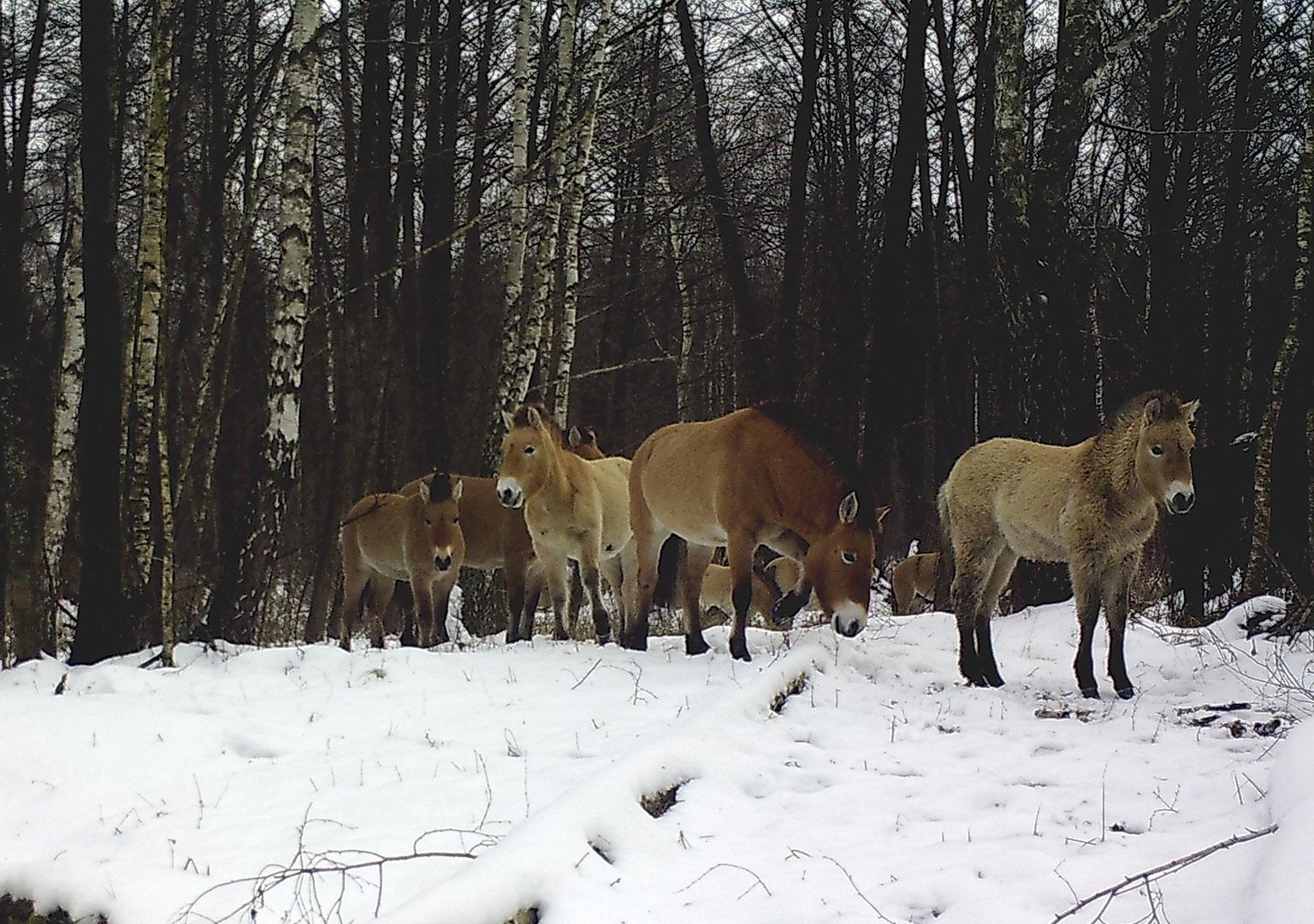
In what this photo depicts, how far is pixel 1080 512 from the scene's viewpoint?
7.06 metres

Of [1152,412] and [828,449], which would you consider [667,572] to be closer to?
[828,449]

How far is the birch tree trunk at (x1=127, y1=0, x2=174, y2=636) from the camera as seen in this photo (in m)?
7.22

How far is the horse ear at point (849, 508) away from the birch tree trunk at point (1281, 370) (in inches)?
153

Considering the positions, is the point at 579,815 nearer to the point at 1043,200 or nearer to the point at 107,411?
the point at 107,411

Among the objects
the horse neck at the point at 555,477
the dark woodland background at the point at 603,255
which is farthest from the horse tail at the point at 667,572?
the horse neck at the point at 555,477

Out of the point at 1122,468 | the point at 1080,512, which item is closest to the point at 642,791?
the point at 1080,512

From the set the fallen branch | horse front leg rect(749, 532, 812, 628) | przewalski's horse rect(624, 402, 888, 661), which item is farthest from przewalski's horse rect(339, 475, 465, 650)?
the fallen branch

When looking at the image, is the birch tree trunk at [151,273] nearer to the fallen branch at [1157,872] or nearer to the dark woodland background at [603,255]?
the dark woodland background at [603,255]

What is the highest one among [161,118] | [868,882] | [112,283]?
[161,118]

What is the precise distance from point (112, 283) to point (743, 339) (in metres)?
12.7

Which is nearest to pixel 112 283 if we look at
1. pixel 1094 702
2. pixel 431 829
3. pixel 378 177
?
pixel 431 829

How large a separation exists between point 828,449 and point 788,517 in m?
0.60

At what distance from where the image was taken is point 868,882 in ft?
11.8

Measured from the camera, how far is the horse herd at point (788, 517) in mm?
6996
